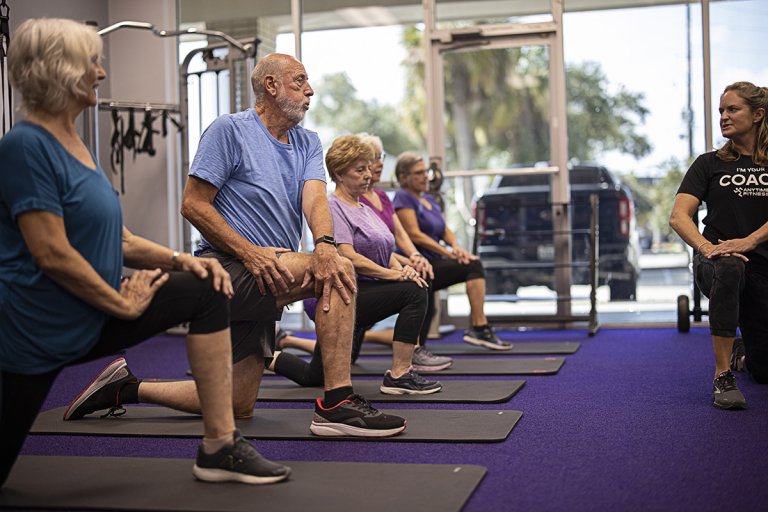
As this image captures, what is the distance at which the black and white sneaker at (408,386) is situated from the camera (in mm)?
3811

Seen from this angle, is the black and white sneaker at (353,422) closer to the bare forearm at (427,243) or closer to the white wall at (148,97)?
the bare forearm at (427,243)

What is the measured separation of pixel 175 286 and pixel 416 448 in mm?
955

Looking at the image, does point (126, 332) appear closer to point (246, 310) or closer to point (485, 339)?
point (246, 310)

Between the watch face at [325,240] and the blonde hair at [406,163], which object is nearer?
the watch face at [325,240]

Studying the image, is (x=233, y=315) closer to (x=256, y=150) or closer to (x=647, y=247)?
(x=256, y=150)

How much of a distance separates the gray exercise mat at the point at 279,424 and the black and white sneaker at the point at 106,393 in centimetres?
3

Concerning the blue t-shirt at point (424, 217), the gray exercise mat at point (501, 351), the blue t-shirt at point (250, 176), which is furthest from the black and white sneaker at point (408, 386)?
the blue t-shirt at point (424, 217)

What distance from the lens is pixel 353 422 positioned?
9.57ft

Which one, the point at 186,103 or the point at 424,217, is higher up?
the point at 186,103

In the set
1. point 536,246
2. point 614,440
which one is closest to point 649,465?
point 614,440

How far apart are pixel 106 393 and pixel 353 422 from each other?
90 centimetres

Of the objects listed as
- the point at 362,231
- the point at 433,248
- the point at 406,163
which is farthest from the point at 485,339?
the point at 362,231

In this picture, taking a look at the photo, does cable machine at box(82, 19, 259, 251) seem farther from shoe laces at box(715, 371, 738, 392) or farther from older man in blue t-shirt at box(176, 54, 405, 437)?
shoe laces at box(715, 371, 738, 392)

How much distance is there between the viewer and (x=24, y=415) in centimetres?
211
